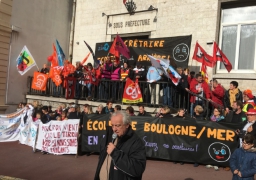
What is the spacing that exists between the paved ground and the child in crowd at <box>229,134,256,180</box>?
2012mm

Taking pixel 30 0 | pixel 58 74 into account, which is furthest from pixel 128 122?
pixel 30 0

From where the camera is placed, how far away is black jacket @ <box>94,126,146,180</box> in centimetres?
300

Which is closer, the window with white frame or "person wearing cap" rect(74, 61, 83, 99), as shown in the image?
the window with white frame

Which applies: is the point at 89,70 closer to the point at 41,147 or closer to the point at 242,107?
the point at 41,147

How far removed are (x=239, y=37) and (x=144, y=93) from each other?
4138 millimetres

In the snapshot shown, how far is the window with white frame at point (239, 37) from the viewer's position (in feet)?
34.9

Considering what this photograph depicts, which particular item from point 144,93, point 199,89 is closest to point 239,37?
point 199,89

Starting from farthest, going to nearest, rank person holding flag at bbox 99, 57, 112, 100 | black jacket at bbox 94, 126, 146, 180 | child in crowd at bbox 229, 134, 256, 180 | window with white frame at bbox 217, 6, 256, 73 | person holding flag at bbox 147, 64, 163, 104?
1. person holding flag at bbox 99, 57, 112, 100
2. window with white frame at bbox 217, 6, 256, 73
3. person holding flag at bbox 147, 64, 163, 104
4. child in crowd at bbox 229, 134, 256, 180
5. black jacket at bbox 94, 126, 146, 180

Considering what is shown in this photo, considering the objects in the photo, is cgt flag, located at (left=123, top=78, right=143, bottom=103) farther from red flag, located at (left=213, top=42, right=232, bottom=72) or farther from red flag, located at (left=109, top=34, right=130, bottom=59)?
red flag, located at (left=213, top=42, right=232, bottom=72)

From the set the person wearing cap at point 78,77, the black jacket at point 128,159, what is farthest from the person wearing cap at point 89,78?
the black jacket at point 128,159

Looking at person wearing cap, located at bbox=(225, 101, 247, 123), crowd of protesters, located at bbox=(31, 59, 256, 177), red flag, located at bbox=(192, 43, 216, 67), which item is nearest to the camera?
person wearing cap, located at bbox=(225, 101, 247, 123)

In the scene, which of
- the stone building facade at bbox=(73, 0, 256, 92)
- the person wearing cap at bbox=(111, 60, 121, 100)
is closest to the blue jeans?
the person wearing cap at bbox=(111, 60, 121, 100)

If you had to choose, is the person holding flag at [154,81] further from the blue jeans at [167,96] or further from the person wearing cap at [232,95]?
the person wearing cap at [232,95]

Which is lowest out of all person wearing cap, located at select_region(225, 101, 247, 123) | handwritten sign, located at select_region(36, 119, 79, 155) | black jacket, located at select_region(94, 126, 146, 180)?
handwritten sign, located at select_region(36, 119, 79, 155)
